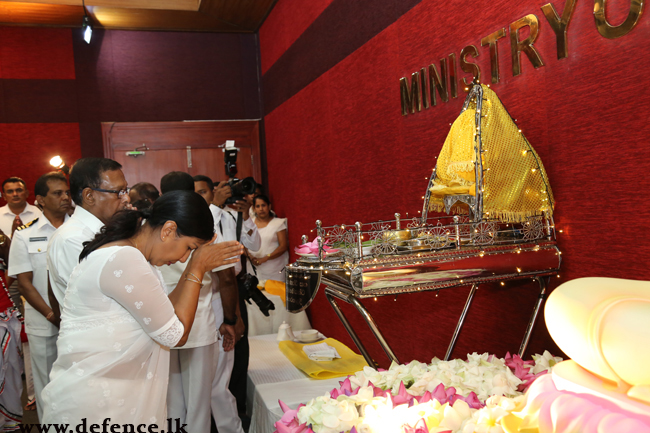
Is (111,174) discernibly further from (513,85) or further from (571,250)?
(571,250)

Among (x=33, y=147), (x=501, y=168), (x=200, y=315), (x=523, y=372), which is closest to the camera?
(x=523, y=372)

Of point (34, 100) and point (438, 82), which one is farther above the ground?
point (34, 100)

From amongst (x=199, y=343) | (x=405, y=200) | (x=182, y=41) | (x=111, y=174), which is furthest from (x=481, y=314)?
(x=182, y=41)

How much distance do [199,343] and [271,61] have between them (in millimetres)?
3464

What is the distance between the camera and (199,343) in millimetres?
2492

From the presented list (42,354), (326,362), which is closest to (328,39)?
(326,362)

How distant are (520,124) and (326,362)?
1.89 m

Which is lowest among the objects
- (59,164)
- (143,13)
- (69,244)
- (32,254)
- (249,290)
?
(249,290)

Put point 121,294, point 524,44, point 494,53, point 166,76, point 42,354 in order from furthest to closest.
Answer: point 166,76 → point 42,354 → point 494,53 → point 524,44 → point 121,294

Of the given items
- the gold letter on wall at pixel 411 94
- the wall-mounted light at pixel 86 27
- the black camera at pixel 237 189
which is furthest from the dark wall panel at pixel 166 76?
the gold letter on wall at pixel 411 94

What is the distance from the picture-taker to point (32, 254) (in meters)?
3.22

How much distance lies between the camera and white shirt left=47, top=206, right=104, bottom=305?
196 centimetres

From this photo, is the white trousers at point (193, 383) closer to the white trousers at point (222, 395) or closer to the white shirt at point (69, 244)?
the white trousers at point (222, 395)

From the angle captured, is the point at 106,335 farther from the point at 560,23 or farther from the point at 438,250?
the point at 560,23
